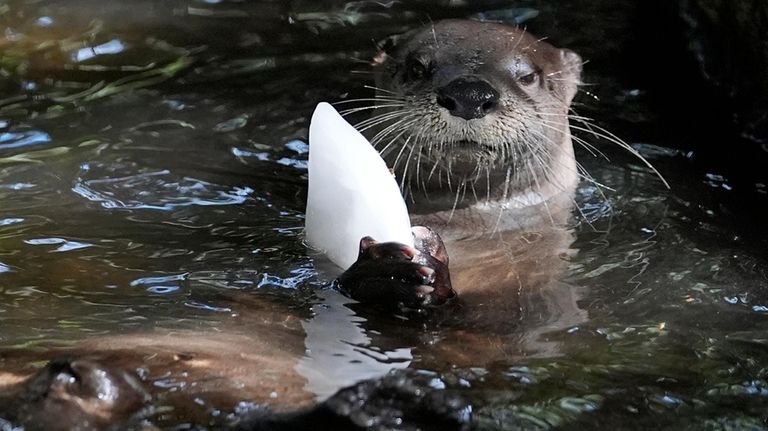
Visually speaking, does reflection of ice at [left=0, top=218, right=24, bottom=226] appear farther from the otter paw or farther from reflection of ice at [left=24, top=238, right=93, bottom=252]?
the otter paw

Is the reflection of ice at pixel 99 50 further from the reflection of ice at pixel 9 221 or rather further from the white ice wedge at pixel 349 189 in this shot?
the white ice wedge at pixel 349 189

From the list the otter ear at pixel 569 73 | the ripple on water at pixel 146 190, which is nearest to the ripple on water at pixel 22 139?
the ripple on water at pixel 146 190

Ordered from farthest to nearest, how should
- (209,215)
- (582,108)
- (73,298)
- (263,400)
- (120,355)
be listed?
(582,108) < (209,215) < (73,298) < (120,355) < (263,400)

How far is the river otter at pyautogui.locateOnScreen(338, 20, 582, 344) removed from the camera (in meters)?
3.18

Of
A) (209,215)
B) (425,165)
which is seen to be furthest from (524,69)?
(209,215)

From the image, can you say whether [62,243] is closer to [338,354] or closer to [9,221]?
[9,221]

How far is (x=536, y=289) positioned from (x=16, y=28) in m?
3.11

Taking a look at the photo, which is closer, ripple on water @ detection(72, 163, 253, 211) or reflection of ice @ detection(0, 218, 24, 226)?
reflection of ice @ detection(0, 218, 24, 226)

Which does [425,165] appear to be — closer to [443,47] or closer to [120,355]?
[443,47]

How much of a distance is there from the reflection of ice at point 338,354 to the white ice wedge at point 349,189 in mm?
186

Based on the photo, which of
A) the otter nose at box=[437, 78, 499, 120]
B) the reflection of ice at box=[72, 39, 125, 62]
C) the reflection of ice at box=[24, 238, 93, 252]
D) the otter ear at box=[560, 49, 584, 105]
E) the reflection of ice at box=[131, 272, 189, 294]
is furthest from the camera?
the reflection of ice at box=[72, 39, 125, 62]

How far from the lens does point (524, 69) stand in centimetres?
371

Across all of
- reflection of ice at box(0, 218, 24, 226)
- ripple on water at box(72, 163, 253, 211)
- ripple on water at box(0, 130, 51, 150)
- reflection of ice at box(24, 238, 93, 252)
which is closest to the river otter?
ripple on water at box(72, 163, 253, 211)

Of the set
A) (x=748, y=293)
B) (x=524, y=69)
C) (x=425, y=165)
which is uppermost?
(x=524, y=69)
